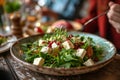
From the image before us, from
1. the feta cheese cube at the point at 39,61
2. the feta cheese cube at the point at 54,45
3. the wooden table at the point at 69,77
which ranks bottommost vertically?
the wooden table at the point at 69,77

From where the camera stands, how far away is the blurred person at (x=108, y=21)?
50.2 inches

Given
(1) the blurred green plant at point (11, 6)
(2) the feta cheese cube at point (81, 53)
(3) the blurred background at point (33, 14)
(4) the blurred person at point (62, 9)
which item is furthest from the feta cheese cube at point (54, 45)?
(4) the blurred person at point (62, 9)

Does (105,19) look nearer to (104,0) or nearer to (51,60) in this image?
(104,0)

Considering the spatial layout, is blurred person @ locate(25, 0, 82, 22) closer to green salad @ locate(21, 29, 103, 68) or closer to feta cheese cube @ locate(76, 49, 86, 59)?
green salad @ locate(21, 29, 103, 68)

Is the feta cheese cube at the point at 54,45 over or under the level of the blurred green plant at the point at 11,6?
under

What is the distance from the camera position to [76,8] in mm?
2955

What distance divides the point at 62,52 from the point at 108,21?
83 cm

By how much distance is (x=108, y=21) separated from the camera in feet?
5.97

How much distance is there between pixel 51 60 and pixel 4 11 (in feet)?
3.32

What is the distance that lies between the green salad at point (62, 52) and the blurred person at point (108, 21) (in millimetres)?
190

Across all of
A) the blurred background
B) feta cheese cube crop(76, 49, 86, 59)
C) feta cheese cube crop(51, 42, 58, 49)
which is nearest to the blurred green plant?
the blurred background

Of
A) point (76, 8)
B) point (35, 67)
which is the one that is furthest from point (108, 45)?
point (76, 8)

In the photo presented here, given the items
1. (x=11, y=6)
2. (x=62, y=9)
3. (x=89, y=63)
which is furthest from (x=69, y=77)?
(x=62, y=9)

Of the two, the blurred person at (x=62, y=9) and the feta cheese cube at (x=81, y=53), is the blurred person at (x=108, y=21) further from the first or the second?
the blurred person at (x=62, y=9)
